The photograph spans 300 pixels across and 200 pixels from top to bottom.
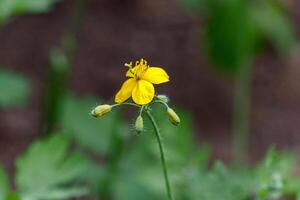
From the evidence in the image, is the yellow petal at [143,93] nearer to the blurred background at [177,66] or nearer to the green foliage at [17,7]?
the green foliage at [17,7]

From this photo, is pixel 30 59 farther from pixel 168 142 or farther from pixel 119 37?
pixel 168 142

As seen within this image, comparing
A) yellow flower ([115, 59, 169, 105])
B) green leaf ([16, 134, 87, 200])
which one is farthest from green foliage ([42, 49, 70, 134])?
yellow flower ([115, 59, 169, 105])

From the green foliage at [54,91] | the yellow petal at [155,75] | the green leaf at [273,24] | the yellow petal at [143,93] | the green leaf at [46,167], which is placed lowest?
the yellow petal at [143,93]

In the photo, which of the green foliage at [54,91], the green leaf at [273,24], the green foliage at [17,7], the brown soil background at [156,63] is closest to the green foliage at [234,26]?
the green leaf at [273,24]

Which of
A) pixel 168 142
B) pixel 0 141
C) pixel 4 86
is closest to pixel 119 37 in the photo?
pixel 0 141

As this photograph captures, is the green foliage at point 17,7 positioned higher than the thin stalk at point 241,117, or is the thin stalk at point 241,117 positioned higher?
the thin stalk at point 241,117

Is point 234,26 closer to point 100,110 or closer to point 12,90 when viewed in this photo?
point 12,90

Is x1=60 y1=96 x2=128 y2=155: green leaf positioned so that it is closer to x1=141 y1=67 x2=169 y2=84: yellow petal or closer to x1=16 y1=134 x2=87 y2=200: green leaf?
x1=16 y1=134 x2=87 y2=200: green leaf
